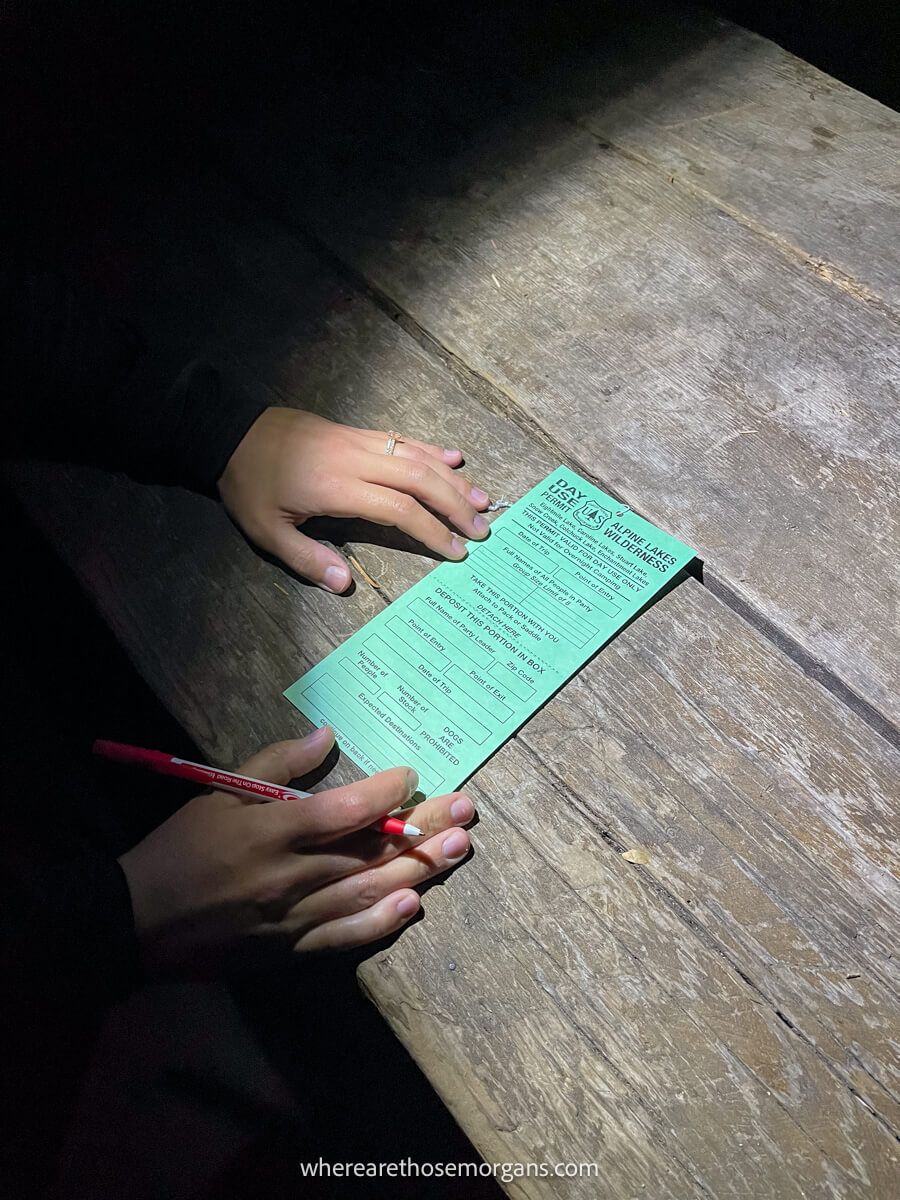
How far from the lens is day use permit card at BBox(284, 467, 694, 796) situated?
2.30 ft

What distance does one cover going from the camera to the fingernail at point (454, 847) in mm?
637

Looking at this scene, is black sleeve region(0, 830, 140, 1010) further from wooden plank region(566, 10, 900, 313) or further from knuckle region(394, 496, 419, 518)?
wooden plank region(566, 10, 900, 313)

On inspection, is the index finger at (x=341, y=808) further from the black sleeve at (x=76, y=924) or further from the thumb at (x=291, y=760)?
the black sleeve at (x=76, y=924)

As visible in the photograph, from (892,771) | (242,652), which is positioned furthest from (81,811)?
(892,771)

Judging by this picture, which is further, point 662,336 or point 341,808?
point 662,336

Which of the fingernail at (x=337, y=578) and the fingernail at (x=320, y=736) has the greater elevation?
the fingernail at (x=337, y=578)

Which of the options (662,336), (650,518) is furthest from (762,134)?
(650,518)

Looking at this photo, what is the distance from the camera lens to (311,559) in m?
0.79

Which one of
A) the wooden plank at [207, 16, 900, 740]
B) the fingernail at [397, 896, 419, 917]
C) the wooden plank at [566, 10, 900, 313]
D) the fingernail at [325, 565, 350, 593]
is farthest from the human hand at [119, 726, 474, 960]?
the wooden plank at [566, 10, 900, 313]

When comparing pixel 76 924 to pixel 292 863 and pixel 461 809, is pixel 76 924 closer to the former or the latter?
pixel 292 863

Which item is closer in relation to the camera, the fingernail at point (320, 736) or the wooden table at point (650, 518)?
the wooden table at point (650, 518)

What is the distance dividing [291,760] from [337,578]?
0.58 ft

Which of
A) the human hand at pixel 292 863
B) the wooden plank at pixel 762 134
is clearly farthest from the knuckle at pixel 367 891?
the wooden plank at pixel 762 134

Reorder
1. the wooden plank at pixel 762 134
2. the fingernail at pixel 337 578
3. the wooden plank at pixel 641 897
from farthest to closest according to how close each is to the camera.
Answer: the wooden plank at pixel 762 134, the fingernail at pixel 337 578, the wooden plank at pixel 641 897
